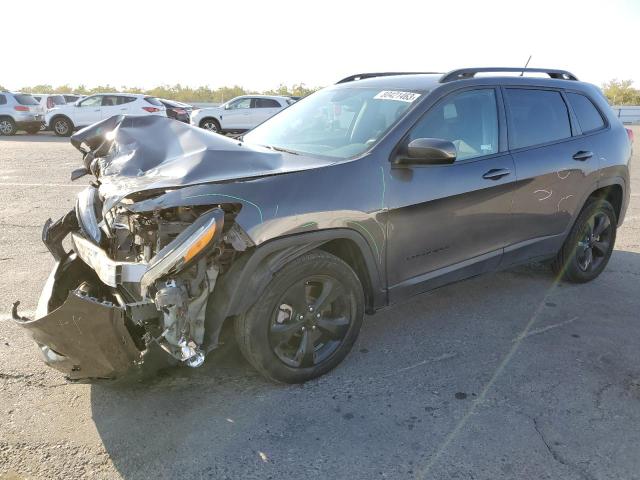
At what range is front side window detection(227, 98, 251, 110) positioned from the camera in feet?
68.0

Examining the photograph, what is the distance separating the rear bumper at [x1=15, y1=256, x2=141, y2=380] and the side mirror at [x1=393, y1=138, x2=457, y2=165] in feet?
5.94

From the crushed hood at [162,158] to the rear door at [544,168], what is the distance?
1.71m

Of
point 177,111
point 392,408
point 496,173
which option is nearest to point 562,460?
point 392,408

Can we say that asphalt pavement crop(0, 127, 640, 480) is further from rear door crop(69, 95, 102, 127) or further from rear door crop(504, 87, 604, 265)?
rear door crop(69, 95, 102, 127)

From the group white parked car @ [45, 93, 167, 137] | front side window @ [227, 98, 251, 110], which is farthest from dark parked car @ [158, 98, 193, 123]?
front side window @ [227, 98, 251, 110]

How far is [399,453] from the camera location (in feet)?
8.57

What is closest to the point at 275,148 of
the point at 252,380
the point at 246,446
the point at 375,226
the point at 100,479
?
the point at 375,226

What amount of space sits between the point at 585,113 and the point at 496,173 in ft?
5.07

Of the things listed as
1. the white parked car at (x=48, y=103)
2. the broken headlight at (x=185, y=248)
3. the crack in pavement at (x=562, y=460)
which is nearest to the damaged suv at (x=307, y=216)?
the broken headlight at (x=185, y=248)

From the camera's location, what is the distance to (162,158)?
3.03 meters

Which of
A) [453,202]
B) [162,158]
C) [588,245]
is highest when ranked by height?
[162,158]

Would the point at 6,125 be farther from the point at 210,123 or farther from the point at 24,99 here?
the point at 210,123

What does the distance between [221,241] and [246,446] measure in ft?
3.34

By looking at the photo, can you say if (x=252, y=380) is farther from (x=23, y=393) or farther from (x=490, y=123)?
(x=490, y=123)
